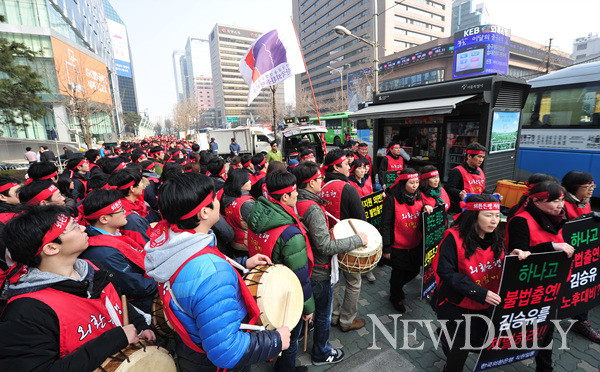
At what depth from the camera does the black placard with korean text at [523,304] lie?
2199mm

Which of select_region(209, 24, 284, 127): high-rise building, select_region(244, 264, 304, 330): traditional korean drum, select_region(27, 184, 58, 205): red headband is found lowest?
select_region(244, 264, 304, 330): traditional korean drum

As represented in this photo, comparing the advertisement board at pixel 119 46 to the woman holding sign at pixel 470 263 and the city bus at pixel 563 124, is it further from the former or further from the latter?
the woman holding sign at pixel 470 263

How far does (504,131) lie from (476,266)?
260 inches

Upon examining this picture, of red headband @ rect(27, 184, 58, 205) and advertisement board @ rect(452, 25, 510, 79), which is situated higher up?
advertisement board @ rect(452, 25, 510, 79)

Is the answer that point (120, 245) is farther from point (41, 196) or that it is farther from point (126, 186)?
point (41, 196)

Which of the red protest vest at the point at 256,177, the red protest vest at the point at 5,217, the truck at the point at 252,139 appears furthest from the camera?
the truck at the point at 252,139

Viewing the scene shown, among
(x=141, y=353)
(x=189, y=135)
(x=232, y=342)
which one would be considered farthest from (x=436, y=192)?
(x=189, y=135)

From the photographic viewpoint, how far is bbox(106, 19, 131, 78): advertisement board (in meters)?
88.8

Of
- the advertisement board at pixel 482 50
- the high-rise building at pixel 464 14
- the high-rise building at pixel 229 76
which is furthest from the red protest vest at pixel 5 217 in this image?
the high-rise building at pixel 464 14

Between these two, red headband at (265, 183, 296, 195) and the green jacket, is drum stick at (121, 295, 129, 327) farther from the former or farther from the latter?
Answer: red headband at (265, 183, 296, 195)

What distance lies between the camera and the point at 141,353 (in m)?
1.58

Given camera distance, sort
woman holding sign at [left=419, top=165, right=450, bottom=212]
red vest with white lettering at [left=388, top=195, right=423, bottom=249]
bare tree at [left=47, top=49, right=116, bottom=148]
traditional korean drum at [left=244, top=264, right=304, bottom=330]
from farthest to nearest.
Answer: bare tree at [left=47, top=49, right=116, bottom=148]
woman holding sign at [left=419, top=165, right=450, bottom=212]
red vest with white lettering at [left=388, top=195, right=423, bottom=249]
traditional korean drum at [left=244, top=264, right=304, bottom=330]

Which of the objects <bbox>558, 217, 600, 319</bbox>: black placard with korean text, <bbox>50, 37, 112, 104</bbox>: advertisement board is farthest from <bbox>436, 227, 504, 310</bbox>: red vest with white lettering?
<bbox>50, 37, 112, 104</bbox>: advertisement board

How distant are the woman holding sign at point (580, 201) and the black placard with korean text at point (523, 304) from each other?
1119 mm
